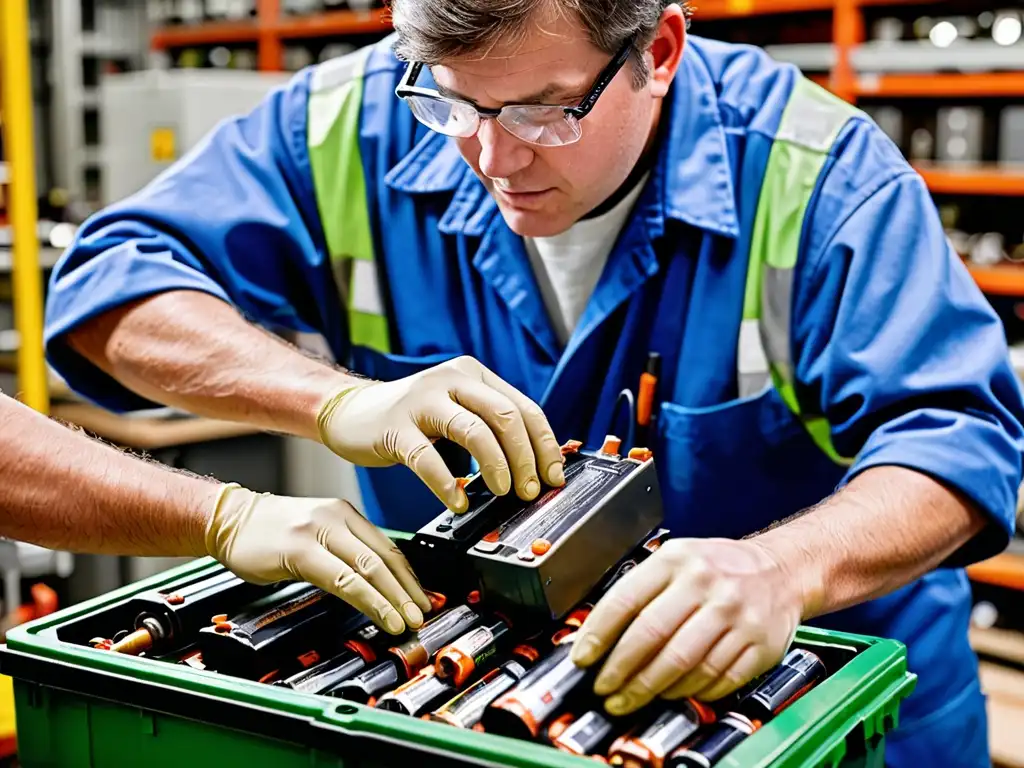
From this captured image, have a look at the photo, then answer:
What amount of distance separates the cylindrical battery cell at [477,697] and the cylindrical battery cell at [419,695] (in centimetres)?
1

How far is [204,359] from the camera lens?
158cm

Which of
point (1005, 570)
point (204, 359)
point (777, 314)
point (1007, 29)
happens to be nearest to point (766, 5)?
point (1007, 29)

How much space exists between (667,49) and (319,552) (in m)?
0.79

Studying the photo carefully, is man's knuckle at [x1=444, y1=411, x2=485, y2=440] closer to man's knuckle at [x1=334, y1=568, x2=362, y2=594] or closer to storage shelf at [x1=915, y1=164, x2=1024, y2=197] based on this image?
man's knuckle at [x1=334, y1=568, x2=362, y2=594]

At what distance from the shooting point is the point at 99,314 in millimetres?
1638

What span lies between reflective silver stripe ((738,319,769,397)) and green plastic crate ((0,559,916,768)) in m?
0.47

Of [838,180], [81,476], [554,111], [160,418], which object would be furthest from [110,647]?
[160,418]

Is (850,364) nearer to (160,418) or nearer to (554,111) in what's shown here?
(554,111)

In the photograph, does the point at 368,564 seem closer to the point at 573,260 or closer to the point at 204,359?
the point at 204,359

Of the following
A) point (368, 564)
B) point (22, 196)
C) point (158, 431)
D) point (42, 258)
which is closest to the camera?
point (368, 564)

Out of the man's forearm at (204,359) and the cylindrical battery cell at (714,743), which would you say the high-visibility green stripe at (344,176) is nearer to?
the man's forearm at (204,359)

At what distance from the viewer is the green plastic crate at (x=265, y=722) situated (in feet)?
2.95

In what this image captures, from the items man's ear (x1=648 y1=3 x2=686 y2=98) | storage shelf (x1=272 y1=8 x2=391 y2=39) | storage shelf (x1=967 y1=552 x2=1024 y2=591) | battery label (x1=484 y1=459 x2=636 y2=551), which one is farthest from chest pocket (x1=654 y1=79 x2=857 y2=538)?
storage shelf (x1=272 y1=8 x2=391 y2=39)

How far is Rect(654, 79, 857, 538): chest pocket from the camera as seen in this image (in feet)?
5.06
